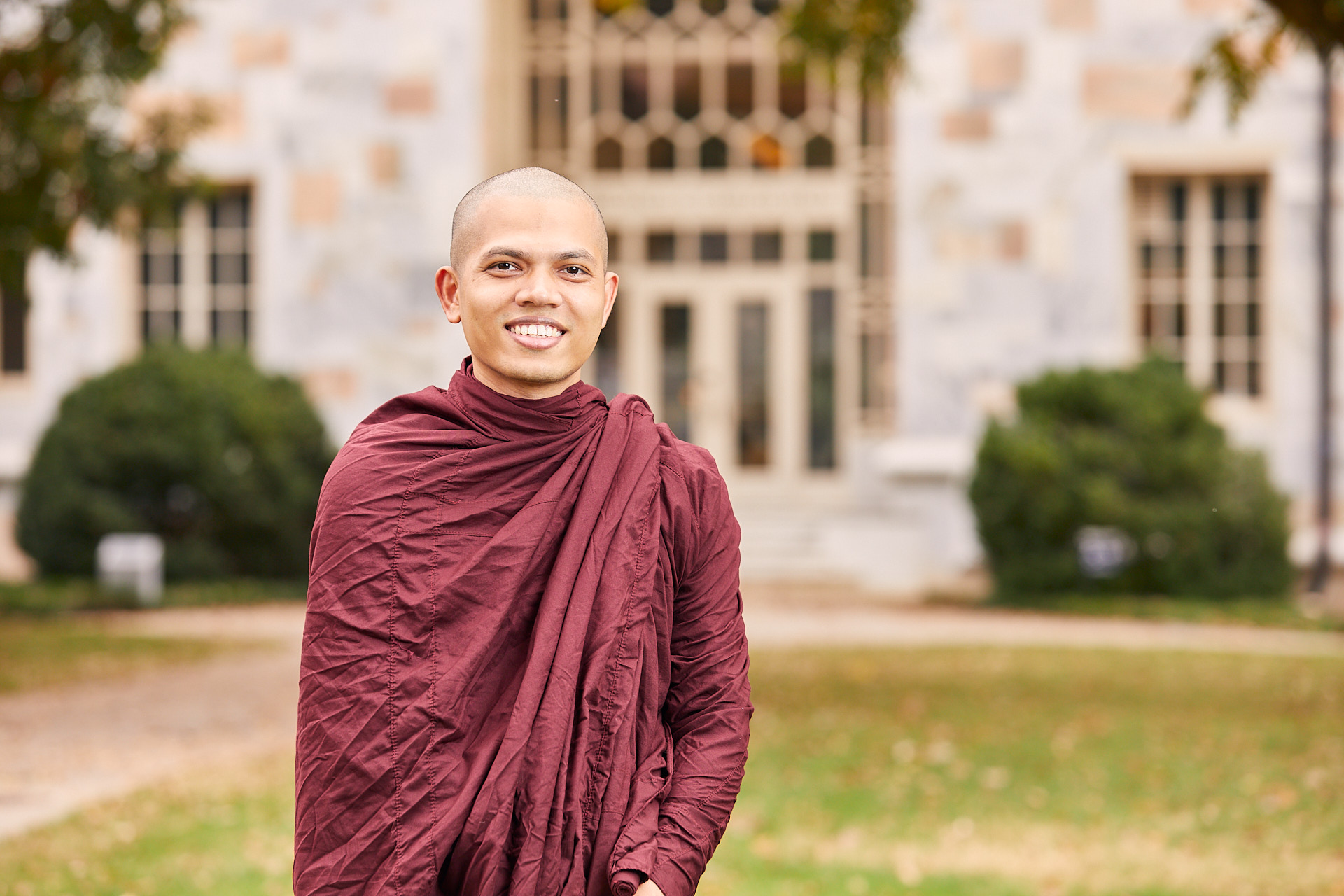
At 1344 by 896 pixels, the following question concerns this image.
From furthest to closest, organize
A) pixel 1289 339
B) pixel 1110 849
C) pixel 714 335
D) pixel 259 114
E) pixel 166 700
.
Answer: pixel 714 335 → pixel 259 114 → pixel 1289 339 → pixel 166 700 → pixel 1110 849

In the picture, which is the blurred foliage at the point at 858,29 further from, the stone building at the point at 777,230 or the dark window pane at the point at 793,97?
the dark window pane at the point at 793,97

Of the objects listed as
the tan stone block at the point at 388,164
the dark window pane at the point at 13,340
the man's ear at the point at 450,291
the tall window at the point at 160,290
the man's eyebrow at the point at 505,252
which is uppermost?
the tan stone block at the point at 388,164

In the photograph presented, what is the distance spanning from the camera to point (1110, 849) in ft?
17.4

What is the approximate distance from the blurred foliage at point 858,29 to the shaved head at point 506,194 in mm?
6937

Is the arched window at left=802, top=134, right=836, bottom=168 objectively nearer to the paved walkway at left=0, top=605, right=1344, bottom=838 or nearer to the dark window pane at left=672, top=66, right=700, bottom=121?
the dark window pane at left=672, top=66, right=700, bottom=121

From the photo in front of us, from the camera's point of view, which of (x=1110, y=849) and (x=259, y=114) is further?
(x=259, y=114)

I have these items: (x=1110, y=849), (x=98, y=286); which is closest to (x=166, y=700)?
(x=1110, y=849)

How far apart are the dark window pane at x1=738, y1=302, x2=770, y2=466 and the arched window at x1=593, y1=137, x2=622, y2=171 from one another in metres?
2.30

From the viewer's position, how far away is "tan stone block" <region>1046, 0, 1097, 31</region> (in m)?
15.5

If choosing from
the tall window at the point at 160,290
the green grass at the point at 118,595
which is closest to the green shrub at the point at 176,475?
the green grass at the point at 118,595

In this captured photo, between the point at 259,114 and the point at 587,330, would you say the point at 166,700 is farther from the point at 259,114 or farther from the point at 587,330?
the point at 259,114

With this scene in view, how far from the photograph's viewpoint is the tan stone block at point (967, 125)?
15602 mm

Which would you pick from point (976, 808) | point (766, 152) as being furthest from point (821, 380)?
point (976, 808)

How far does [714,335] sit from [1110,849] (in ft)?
41.5
